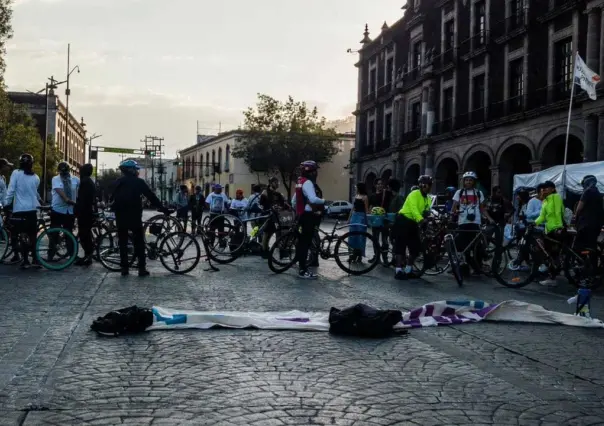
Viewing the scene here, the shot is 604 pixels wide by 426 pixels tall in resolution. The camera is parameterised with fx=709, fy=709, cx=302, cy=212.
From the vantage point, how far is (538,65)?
96.0 feet

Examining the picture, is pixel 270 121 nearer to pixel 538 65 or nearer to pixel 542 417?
pixel 538 65

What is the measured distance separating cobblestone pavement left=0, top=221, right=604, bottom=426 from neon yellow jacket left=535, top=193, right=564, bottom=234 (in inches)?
190

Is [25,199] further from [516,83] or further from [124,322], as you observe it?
[516,83]

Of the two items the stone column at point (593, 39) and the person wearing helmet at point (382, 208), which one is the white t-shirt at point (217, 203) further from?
the stone column at point (593, 39)

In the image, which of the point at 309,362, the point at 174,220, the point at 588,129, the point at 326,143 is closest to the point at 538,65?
the point at 588,129

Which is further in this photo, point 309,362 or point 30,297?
point 30,297

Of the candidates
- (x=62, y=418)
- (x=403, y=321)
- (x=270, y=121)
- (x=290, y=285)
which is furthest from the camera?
(x=270, y=121)

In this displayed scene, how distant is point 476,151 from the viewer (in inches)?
1312

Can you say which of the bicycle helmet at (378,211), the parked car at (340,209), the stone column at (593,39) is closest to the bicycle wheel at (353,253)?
the bicycle helmet at (378,211)

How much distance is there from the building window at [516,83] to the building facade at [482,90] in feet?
0.15

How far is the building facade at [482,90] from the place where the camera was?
26.7 metres

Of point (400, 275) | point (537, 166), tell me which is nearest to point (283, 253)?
point (400, 275)

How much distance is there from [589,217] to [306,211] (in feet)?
14.7

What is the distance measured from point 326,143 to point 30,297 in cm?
5650
